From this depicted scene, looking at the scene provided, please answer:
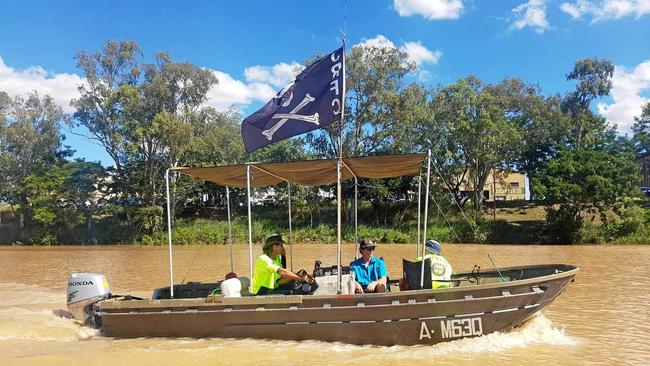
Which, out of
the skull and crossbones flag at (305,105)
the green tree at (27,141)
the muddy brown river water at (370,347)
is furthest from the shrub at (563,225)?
the green tree at (27,141)

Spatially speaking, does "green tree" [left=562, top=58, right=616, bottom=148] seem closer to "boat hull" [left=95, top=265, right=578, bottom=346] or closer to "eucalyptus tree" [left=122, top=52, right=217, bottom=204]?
"eucalyptus tree" [left=122, top=52, right=217, bottom=204]

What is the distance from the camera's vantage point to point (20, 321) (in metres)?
9.30

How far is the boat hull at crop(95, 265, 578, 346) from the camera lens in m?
6.86

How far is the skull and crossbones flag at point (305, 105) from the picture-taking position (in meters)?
7.44

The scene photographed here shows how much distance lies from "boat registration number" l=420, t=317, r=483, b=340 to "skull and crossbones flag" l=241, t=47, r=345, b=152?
10.4ft

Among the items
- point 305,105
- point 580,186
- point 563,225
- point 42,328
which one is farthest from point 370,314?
point 563,225

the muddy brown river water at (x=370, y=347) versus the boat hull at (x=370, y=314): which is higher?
the boat hull at (x=370, y=314)

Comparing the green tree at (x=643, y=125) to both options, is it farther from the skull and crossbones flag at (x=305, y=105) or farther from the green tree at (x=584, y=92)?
the skull and crossbones flag at (x=305, y=105)

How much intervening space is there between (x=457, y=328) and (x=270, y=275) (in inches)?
111

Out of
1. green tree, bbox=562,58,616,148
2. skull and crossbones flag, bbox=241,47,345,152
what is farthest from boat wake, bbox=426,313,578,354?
green tree, bbox=562,58,616,148

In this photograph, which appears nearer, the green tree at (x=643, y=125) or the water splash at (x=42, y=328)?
the water splash at (x=42, y=328)

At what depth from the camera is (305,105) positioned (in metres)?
7.62

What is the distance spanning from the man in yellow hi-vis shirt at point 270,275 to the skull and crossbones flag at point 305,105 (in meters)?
1.59

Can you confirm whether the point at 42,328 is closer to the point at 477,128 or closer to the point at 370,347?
the point at 370,347
